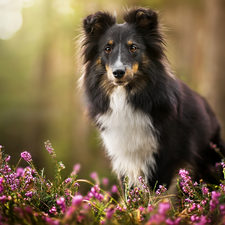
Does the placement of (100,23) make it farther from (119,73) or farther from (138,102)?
(138,102)

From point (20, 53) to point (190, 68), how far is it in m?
6.12

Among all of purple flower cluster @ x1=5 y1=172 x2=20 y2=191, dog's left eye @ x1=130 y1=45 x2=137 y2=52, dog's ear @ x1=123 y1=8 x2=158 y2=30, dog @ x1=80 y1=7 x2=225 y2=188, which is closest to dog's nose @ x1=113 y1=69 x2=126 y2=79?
dog @ x1=80 y1=7 x2=225 y2=188

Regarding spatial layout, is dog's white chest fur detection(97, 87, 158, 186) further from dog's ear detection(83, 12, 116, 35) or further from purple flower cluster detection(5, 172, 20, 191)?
purple flower cluster detection(5, 172, 20, 191)

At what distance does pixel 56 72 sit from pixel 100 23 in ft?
23.0

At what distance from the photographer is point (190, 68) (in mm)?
7676

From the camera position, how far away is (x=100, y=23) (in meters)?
3.03

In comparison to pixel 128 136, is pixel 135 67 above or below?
above

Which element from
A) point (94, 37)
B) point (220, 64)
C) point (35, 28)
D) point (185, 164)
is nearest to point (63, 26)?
point (35, 28)

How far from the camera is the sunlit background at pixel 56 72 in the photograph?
7711mm

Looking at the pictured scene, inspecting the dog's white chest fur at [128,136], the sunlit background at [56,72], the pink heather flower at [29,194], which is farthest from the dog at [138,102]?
the sunlit background at [56,72]

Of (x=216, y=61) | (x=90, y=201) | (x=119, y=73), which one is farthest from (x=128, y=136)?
(x=216, y=61)

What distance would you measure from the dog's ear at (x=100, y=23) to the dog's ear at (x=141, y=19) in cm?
21

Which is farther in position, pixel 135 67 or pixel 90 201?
pixel 135 67

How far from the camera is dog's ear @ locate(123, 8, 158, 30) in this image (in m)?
2.80
